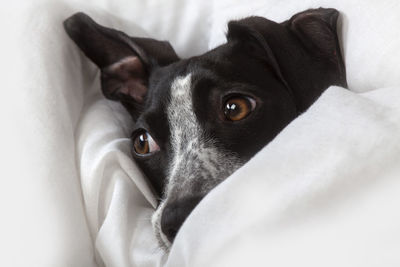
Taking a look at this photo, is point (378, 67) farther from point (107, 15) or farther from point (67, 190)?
point (107, 15)

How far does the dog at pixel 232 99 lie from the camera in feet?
4.38

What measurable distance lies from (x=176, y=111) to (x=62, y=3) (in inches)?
28.3

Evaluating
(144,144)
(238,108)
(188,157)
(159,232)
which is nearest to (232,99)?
(238,108)

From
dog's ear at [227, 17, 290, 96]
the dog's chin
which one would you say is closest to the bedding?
the dog's chin

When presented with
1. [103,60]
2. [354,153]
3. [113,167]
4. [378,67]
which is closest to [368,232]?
[354,153]

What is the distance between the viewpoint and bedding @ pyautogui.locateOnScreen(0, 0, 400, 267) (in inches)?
32.5

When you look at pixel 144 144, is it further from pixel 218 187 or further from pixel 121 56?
pixel 218 187

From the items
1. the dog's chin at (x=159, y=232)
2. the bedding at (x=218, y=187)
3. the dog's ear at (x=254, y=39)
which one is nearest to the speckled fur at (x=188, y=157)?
the dog's chin at (x=159, y=232)

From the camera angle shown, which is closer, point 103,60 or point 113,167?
point 113,167

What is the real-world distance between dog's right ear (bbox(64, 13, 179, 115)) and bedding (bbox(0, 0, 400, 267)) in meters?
0.06

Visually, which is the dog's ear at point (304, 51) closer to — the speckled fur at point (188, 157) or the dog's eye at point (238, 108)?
the dog's eye at point (238, 108)

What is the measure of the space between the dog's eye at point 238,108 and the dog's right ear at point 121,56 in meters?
0.52

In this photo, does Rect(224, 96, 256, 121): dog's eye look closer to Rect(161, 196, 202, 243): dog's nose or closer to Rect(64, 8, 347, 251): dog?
Rect(64, 8, 347, 251): dog

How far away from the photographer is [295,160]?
911 mm
